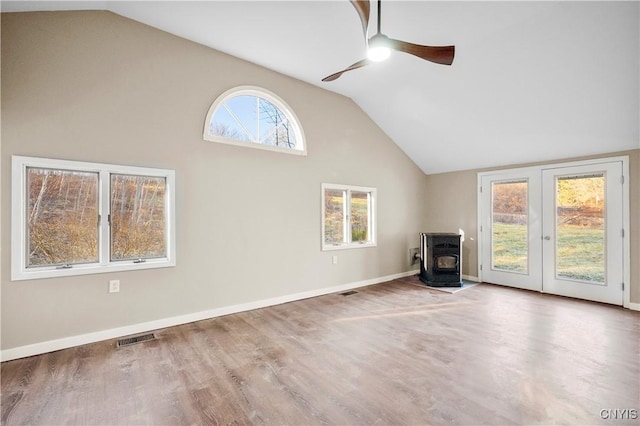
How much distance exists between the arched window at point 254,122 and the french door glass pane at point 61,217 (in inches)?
55.3

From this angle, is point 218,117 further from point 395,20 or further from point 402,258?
point 402,258

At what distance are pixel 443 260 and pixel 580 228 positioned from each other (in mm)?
1991

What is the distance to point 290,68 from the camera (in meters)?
4.05

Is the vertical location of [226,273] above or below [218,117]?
below

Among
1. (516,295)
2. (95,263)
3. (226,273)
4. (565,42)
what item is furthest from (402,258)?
(95,263)

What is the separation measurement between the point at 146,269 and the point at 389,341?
9.01ft

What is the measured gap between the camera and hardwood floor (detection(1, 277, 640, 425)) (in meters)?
1.85

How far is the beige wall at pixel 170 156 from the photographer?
2623 mm

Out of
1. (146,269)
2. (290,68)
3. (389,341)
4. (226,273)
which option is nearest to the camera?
(389,341)

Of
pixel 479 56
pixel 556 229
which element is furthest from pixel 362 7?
pixel 556 229

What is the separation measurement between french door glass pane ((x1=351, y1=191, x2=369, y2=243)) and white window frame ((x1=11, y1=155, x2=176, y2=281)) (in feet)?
9.82

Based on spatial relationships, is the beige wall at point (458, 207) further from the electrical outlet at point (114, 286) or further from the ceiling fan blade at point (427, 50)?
the electrical outlet at point (114, 286)

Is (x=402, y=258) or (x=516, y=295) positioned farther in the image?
(x=402, y=258)

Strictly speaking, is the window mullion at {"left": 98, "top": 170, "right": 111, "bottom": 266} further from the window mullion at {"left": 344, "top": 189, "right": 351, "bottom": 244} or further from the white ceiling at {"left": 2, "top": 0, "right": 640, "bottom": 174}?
the window mullion at {"left": 344, "top": 189, "right": 351, "bottom": 244}
